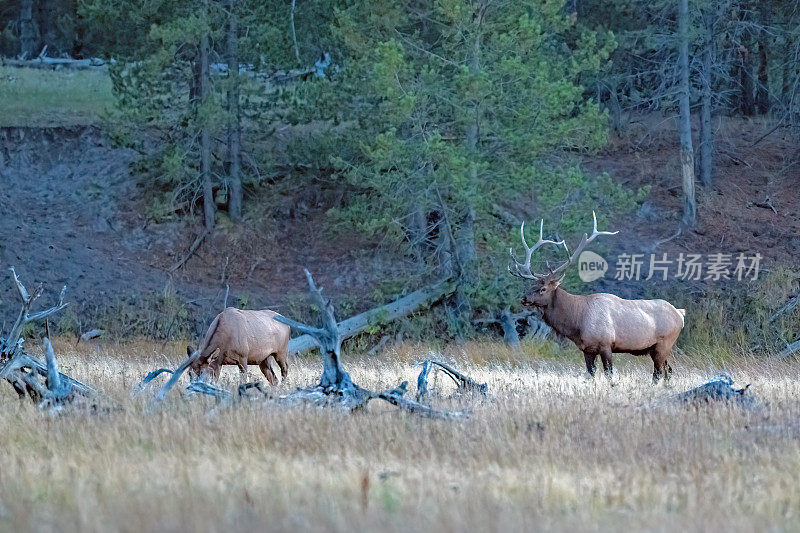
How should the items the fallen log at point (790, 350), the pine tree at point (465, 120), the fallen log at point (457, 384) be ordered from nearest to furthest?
the fallen log at point (457, 384), the fallen log at point (790, 350), the pine tree at point (465, 120)

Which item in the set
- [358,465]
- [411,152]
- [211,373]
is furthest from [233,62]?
[358,465]

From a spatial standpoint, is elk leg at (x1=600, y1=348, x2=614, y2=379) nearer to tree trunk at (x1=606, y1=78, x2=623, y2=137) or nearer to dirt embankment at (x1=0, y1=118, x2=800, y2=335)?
dirt embankment at (x1=0, y1=118, x2=800, y2=335)

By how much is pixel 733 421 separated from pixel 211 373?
5918 millimetres

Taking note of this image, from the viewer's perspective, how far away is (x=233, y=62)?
22844mm

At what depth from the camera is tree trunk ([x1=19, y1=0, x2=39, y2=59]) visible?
1420 inches

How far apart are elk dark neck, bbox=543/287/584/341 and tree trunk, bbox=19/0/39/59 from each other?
2624 cm

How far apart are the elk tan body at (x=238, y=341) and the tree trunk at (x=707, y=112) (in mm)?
14709

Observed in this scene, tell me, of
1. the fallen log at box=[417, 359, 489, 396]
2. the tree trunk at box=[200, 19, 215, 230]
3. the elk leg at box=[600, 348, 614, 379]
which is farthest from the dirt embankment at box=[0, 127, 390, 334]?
the fallen log at box=[417, 359, 489, 396]

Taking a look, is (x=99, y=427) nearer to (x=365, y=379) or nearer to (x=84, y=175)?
(x=365, y=379)

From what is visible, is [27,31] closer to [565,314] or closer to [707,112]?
[707,112]

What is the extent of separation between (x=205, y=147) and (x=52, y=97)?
27.7 ft

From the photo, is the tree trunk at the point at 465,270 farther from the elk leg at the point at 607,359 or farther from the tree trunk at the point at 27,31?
Answer: the tree trunk at the point at 27,31

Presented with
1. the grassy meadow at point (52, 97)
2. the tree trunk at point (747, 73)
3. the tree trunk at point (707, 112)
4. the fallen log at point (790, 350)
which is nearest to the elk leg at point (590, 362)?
the fallen log at point (790, 350)

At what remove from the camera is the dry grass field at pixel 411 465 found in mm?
5793
